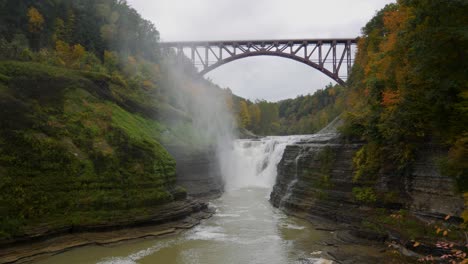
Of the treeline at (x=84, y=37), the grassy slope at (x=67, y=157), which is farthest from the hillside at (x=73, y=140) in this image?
the treeline at (x=84, y=37)

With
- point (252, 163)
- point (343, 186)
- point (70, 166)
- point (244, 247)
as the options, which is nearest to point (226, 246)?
point (244, 247)

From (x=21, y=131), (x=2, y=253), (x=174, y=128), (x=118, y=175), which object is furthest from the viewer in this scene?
(x=174, y=128)

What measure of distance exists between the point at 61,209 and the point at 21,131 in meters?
3.76

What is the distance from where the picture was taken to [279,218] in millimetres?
18812

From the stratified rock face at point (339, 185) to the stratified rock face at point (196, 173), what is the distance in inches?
205

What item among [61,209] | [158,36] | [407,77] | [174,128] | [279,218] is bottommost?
[279,218]

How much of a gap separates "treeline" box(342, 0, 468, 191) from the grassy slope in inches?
396

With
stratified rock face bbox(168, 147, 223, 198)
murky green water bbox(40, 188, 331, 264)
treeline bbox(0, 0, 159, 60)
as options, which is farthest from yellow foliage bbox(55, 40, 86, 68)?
murky green water bbox(40, 188, 331, 264)

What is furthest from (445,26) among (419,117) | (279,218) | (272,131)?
(272,131)

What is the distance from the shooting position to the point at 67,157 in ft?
50.6

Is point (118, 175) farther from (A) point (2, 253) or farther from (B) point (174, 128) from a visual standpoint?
(B) point (174, 128)

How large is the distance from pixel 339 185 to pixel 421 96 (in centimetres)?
657

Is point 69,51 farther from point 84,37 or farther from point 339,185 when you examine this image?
point 339,185

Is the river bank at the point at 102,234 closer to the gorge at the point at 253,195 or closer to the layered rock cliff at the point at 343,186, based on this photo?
the gorge at the point at 253,195
